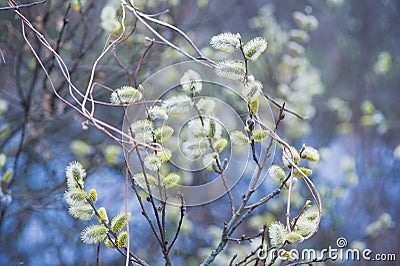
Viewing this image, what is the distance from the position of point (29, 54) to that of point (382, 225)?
4.81 ft

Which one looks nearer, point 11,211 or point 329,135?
point 11,211

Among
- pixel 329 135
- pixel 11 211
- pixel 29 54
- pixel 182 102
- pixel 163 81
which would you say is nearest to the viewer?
pixel 182 102

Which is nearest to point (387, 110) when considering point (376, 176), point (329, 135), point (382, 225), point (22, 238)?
point (329, 135)

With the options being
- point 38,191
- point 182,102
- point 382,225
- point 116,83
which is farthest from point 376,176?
point 182,102

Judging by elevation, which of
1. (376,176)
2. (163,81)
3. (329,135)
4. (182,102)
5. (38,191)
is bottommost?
(182,102)

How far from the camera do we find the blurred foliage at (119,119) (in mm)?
1812

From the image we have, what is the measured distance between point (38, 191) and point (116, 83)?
0.51m

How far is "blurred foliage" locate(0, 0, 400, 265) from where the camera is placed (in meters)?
1.81

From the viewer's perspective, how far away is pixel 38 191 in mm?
1997

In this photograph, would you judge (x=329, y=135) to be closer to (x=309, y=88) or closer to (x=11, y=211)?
(x=309, y=88)

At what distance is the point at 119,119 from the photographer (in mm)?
2027

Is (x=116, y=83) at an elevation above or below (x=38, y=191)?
above

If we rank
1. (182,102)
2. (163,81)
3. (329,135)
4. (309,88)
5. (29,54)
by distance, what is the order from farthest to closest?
(329,135)
(309,88)
(29,54)
(163,81)
(182,102)

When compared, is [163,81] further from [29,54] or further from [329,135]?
[329,135]
